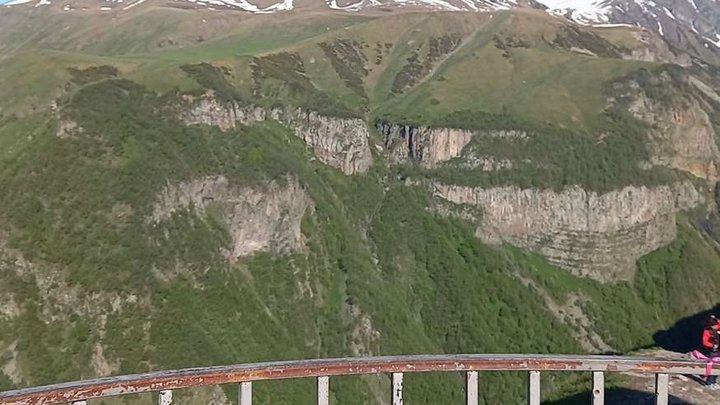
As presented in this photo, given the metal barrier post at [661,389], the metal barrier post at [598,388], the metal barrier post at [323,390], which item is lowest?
the metal barrier post at [661,389]

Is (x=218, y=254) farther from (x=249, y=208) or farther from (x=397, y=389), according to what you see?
(x=397, y=389)

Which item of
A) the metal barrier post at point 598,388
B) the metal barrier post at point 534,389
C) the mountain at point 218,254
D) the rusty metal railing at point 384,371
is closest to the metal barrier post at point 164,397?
the rusty metal railing at point 384,371

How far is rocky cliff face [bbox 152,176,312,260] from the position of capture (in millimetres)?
148625

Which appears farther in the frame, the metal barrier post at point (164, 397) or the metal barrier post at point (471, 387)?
the metal barrier post at point (471, 387)

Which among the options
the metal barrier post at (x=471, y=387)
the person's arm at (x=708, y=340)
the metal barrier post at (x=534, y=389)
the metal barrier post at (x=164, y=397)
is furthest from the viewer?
the person's arm at (x=708, y=340)

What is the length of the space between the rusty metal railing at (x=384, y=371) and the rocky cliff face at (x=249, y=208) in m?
125

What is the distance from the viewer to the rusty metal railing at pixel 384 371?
69.6 feet

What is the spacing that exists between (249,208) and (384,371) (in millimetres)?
139133

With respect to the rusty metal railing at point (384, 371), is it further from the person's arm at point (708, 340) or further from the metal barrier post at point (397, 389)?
the person's arm at point (708, 340)

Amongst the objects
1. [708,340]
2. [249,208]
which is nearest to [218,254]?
[249,208]

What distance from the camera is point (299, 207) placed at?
173 meters

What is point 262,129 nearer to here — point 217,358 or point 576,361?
point 217,358

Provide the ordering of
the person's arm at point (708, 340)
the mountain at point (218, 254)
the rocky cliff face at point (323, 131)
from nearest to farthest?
the person's arm at point (708, 340) → the mountain at point (218, 254) → the rocky cliff face at point (323, 131)

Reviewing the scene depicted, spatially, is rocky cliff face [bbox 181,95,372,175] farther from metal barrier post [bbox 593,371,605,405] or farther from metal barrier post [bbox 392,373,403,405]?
metal barrier post [bbox 593,371,605,405]
